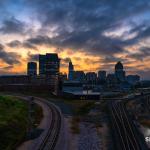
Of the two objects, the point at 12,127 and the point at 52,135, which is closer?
the point at 52,135

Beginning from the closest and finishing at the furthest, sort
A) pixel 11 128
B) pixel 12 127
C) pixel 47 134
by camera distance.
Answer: pixel 47 134
pixel 11 128
pixel 12 127

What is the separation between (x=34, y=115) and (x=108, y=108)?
26672 mm

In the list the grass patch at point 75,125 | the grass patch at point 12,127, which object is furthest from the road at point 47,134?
the grass patch at point 75,125

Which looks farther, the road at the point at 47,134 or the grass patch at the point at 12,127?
the grass patch at the point at 12,127

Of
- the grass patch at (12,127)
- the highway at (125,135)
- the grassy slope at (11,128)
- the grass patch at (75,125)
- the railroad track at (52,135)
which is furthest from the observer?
the grass patch at (75,125)

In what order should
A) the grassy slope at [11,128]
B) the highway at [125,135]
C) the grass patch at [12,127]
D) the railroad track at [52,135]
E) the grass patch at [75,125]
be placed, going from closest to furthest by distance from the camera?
the railroad track at [52,135]
the highway at [125,135]
the grass patch at [12,127]
the grassy slope at [11,128]
the grass patch at [75,125]

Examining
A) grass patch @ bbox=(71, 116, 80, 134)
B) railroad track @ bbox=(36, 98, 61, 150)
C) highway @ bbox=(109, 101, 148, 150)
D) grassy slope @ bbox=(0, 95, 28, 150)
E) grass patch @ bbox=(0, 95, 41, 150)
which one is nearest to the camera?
railroad track @ bbox=(36, 98, 61, 150)

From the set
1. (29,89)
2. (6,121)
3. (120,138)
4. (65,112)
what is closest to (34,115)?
(65,112)

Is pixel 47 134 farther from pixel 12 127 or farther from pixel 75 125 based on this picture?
pixel 75 125

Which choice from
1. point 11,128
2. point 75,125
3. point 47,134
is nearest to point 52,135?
point 47,134

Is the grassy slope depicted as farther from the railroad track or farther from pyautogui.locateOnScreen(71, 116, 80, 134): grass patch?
pyautogui.locateOnScreen(71, 116, 80, 134): grass patch

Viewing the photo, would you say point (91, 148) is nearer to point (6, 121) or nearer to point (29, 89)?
point (6, 121)

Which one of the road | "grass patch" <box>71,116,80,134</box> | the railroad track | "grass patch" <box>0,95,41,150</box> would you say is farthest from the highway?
"grass patch" <box>0,95,41,150</box>

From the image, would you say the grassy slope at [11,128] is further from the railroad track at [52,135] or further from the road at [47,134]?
the railroad track at [52,135]
